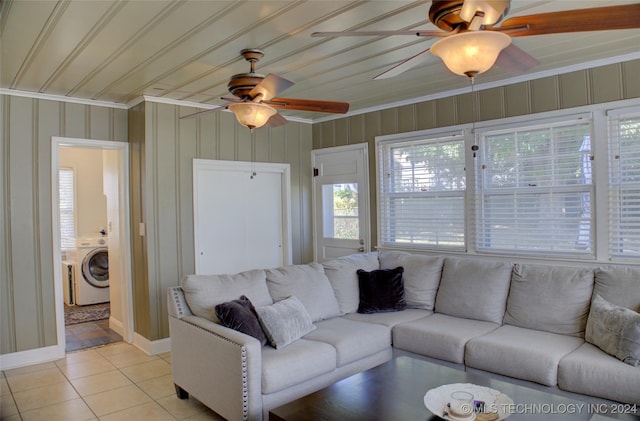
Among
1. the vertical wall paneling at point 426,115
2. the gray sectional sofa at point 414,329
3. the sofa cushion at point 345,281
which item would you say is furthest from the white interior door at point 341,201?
the gray sectional sofa at point 414,329

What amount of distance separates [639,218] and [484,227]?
1.19 meters

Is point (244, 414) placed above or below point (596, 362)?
below

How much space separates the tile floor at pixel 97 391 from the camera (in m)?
3.02

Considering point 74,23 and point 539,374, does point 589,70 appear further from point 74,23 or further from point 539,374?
point 74,23

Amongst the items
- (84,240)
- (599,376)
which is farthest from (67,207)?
(599,376)

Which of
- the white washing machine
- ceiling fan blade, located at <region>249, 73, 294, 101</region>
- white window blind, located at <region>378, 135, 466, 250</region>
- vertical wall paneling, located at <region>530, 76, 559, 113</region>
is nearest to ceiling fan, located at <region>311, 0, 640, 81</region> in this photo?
ceiling fan blade, located at <region>249, 73, 294, 101</region>

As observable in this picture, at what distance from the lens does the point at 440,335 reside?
3.10 meters

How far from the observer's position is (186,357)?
304 centimetres

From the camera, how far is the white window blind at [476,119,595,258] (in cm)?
355

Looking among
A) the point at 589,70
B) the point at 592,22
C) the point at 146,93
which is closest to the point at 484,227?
the point at 589,70

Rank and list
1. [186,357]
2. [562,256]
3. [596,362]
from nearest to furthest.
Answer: [596,362] < [186,357] < [562,256]

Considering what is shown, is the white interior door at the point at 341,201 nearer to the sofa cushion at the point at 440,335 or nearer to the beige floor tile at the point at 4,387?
the sofa cushion at the point at 440,335

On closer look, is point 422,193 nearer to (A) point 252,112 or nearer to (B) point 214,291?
(A) point 252,112

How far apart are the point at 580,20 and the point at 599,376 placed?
1870 mm
